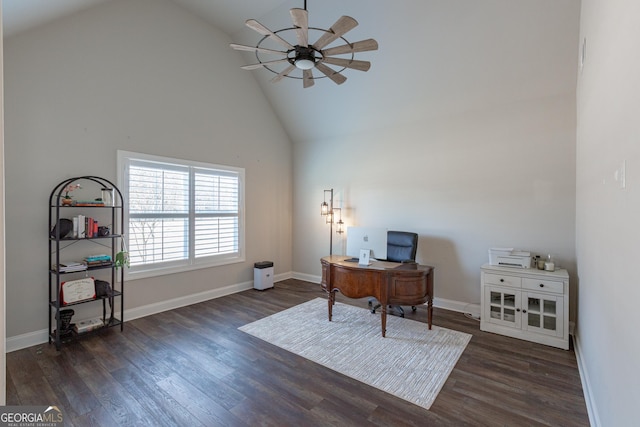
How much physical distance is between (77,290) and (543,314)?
16.6 feet

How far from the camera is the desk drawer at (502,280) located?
11.2 ft

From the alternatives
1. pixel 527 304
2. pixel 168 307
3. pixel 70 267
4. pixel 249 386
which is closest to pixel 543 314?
pixel 527 304

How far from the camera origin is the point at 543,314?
128 inches

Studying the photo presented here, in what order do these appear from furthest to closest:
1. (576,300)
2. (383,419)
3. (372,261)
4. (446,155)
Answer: (446,155) → (372,261) → (576,300) → (383,419)

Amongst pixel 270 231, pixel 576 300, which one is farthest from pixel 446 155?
pixel 270 231

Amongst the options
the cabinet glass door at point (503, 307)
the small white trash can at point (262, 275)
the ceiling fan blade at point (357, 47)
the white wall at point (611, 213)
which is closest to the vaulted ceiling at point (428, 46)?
the white wall at point (611, 213)

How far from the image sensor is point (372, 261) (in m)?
3.77

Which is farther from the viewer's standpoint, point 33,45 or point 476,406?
point 33,45

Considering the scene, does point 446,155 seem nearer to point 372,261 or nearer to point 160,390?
point 372,261

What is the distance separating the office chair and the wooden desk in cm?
63

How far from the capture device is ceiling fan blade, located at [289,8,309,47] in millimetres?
2117

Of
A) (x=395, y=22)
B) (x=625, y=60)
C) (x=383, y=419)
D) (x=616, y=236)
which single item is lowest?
(x=383, y=419)

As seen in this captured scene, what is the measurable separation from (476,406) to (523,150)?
3066mm

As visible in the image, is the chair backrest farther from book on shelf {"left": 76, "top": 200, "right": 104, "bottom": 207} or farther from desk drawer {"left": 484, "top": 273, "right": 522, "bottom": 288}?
book on shelf {"left": 76, "top": 200, "right": 104, "bottom": 207}
